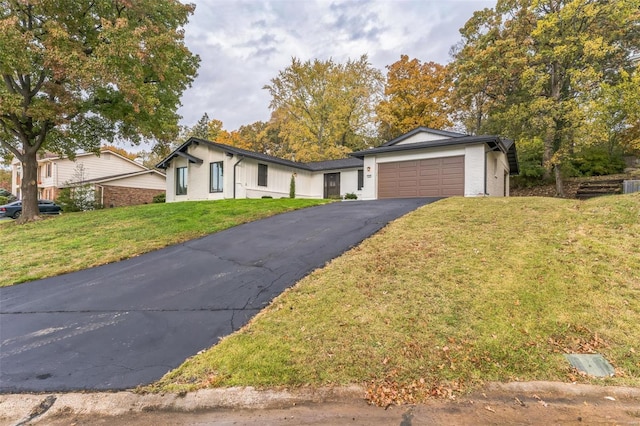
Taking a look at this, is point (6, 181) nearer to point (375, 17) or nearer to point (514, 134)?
point (375, 17)

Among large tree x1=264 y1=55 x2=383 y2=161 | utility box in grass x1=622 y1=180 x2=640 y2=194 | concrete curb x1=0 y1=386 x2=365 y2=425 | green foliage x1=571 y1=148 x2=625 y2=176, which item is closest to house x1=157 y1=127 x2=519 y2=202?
green foliage x1=571 y1=148 x2=625 y2=176

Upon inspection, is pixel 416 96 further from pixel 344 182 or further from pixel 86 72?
pixel 86 72

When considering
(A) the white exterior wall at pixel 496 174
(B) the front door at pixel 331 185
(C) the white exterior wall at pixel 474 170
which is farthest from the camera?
(B) the front door at pixel 331 185

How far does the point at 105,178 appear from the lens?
25.3 m

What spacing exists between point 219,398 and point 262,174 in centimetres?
1679

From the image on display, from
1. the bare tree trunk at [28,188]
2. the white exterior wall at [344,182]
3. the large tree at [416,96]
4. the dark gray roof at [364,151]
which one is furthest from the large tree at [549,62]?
the bare tree trunk at [28,188]

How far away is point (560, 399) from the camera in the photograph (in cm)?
271

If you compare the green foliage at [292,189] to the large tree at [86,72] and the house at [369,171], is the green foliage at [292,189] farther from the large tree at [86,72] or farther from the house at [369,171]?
the large tree at [86,72]

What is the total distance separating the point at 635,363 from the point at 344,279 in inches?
135

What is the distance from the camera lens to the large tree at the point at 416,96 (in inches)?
1017

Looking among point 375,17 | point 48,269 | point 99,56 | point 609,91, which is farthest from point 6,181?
point 609,91

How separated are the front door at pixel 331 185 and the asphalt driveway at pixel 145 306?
527 inches

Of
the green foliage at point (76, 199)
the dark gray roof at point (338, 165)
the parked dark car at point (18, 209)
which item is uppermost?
the dark gray roof at point (338, 165)

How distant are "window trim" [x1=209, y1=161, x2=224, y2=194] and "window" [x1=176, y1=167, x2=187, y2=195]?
2.46 meters
